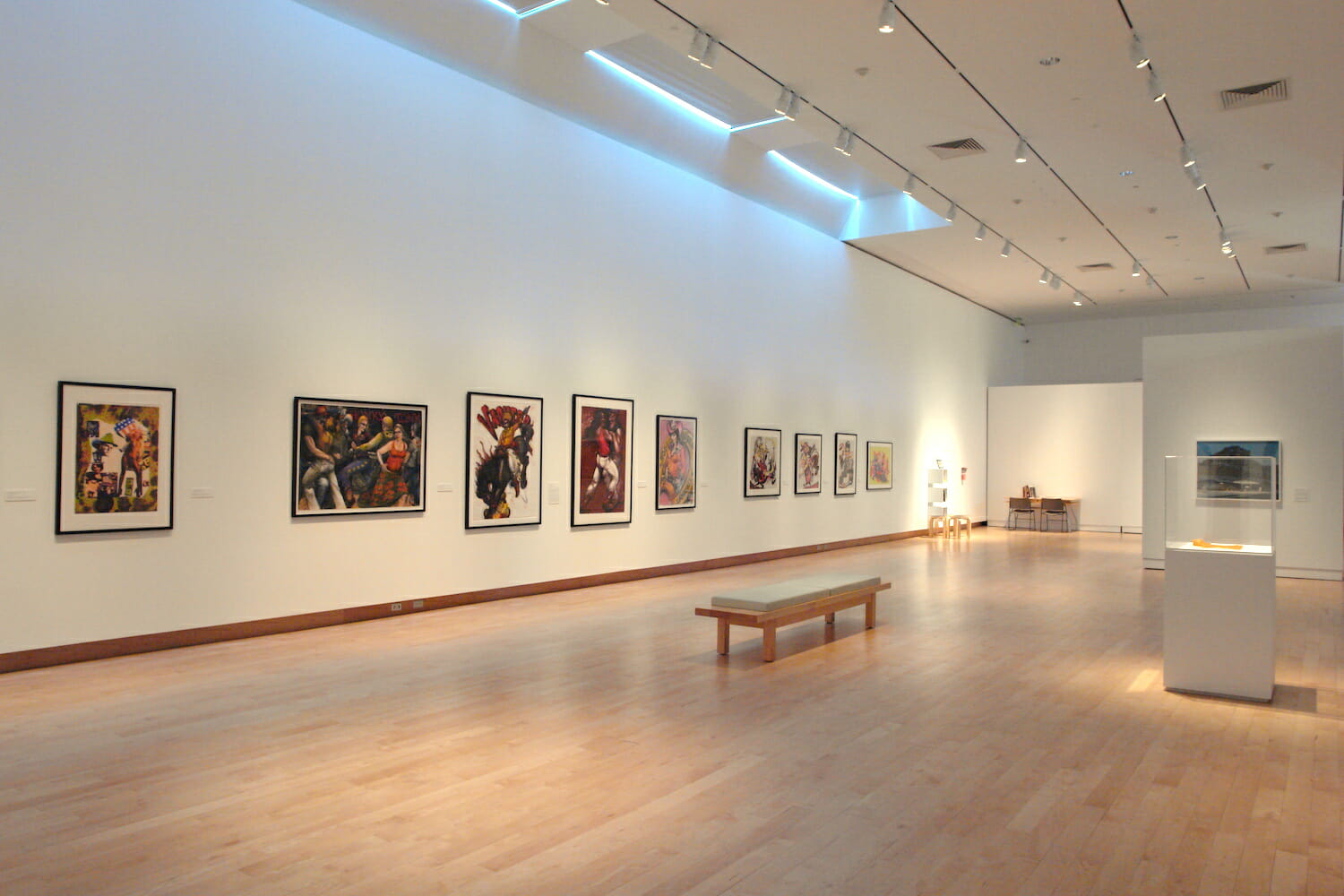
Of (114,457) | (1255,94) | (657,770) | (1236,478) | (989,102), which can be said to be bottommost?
(657,770)

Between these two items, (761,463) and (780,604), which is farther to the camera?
(761,463)

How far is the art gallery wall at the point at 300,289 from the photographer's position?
8.62 metres

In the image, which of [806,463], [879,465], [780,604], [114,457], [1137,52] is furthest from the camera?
[879,465]

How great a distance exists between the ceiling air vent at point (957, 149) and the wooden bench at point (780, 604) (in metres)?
6.80

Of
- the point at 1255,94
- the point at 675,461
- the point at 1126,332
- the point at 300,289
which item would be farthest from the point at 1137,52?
the point at 1126,332

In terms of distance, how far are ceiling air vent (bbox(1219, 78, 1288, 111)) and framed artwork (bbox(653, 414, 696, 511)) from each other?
886cm

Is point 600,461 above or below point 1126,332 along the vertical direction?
below

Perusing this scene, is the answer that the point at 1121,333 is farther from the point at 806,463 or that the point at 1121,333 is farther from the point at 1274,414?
the point at 806,463

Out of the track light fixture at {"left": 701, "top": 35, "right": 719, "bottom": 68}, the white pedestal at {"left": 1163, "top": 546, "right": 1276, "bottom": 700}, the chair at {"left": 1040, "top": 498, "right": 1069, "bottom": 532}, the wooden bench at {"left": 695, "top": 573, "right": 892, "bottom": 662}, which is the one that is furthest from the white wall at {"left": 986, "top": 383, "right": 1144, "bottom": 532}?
the track light fixture at {"left": 701, "top": 35, "right": 719, "bottom": 68}

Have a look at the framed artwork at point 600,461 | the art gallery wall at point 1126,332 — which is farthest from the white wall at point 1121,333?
the framed artwork at point 600,461

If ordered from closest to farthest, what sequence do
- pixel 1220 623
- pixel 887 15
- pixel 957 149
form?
pixel 1220 623
pixel 887 15
pixel 957 149

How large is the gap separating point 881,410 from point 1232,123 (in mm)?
11145

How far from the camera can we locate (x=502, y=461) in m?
12.8

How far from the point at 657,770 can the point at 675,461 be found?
997 cm
